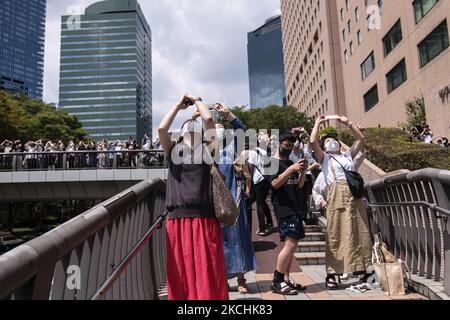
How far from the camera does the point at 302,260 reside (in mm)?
6258

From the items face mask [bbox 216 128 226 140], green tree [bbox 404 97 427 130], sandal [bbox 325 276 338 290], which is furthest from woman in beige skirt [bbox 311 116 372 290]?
green tree [bbox 404 97 427 130]

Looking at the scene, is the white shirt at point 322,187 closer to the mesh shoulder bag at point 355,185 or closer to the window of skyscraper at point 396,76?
the mesh shoulder bag at point 355,185

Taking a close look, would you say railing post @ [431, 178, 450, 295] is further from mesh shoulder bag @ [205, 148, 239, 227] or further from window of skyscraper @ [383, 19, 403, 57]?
window of skyscraper @ [383, 19, 403, 57]

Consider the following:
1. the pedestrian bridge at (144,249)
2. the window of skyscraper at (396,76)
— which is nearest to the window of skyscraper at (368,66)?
the window of skyscraper at (396,76)

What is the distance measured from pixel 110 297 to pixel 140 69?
174814 mm

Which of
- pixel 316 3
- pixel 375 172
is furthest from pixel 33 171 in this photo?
pixel 316 3

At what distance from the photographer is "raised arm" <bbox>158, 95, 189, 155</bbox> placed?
2.90 meters

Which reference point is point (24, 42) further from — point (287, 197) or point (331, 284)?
point (331, 284)

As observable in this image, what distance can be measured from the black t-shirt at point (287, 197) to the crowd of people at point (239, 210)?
12 mm

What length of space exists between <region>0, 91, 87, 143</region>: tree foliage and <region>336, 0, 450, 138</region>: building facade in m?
31.8

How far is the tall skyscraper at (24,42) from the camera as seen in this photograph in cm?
16012

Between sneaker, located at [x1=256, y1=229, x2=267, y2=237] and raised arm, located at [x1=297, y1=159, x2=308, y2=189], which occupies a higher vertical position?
raised arm, located at [x1=297, y1=159, x2=308, y2=189]

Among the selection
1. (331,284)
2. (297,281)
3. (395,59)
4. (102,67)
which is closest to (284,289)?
(331,284)
